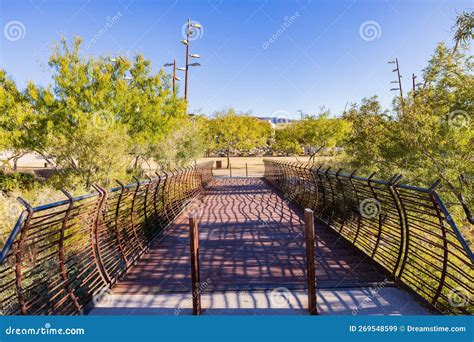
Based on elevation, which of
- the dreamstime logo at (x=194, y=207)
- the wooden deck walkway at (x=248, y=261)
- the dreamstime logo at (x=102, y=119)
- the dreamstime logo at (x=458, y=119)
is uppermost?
the dreamstime logo at (x=102, y=119)

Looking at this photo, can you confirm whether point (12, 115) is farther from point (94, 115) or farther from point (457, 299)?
point (457, 299)

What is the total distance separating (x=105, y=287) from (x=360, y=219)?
402 centimetres

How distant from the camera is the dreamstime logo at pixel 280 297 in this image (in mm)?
3359

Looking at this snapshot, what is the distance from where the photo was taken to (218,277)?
4090 mm

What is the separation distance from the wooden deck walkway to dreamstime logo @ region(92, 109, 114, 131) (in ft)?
25.4

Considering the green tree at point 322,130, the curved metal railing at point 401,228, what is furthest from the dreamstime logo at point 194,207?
the green tree at point 322,130

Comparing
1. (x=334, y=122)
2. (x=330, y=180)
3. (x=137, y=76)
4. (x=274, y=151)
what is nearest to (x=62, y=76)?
(x=137, y=76)

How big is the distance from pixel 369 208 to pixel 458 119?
683 centimetres

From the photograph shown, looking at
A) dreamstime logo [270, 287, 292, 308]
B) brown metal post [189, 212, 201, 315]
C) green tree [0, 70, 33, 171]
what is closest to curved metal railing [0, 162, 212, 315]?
brown metal post [189, 212, 201, 315]

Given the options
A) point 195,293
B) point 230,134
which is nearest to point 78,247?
point 195,293

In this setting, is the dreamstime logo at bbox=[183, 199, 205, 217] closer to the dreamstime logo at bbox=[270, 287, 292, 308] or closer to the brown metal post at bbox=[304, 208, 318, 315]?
the dreamstime logo at bbox=[270, 287, 292, 308]

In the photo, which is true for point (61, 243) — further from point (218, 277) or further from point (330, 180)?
point (330, 180)

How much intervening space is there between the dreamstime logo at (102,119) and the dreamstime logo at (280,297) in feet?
36.4

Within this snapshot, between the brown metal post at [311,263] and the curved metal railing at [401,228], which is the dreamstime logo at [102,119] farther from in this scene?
the brown metal post at [311,263]
